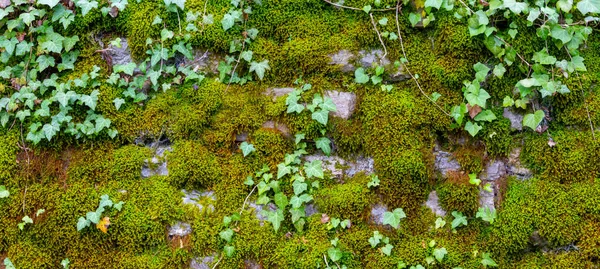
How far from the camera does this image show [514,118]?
11.4 feet

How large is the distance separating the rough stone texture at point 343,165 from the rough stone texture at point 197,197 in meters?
0.75

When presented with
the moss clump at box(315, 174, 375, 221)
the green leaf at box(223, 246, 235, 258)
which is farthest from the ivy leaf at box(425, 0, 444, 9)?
the green leaf at box(223, 246, 235, 258)

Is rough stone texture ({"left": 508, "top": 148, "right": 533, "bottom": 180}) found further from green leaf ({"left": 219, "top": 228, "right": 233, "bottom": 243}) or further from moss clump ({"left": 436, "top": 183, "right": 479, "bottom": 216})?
green leaf ({"left": 219, "top": 228, "right": 233, "bottom": 243})

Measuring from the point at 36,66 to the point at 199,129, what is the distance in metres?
1.38

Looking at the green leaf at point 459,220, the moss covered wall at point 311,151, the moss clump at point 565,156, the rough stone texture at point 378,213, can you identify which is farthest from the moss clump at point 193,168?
the moss clump at point 565,156

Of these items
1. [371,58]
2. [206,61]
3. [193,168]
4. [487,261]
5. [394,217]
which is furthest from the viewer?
[206,61]

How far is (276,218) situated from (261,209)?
16 cm

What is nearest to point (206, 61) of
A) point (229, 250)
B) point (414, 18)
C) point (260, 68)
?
point (260, 68)

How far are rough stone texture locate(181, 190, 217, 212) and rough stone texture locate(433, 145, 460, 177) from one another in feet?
5.34

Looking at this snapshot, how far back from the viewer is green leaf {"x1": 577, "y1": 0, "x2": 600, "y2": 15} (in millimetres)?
3252

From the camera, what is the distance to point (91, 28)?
12.7ft

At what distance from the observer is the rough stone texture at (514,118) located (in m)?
3.46

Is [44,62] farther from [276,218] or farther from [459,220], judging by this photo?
[459,220]

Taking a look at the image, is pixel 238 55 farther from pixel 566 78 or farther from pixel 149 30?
pixel 566 78
